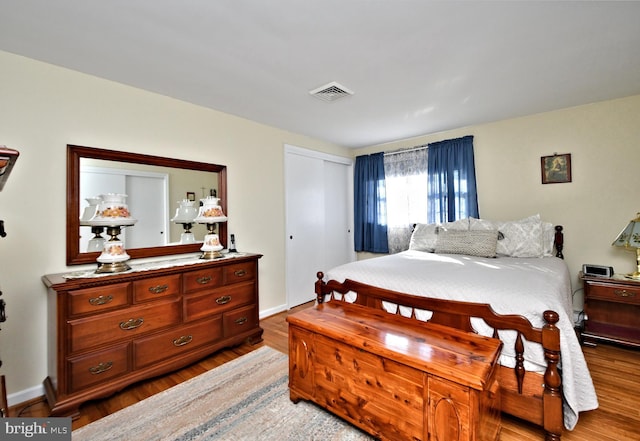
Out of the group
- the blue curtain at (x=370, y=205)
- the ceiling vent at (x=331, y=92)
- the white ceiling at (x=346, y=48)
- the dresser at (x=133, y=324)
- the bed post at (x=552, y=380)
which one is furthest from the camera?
the blue curtain at (x=370, y=205)

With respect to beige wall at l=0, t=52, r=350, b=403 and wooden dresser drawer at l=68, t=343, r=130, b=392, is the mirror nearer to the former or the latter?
beige wall at l=0, t=52, r=350, b=403

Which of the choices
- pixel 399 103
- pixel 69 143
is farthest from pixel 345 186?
pixel 69 143

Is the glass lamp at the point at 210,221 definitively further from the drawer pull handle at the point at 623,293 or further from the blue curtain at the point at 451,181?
the drawer pull handle at the point at 623,293

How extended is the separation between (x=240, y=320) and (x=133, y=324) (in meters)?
Answer: 0.88

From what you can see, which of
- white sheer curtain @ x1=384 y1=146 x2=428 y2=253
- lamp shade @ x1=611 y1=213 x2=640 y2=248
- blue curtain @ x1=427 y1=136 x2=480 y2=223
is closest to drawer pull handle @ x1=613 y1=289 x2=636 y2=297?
lamp shade @ x1=611 y1=213 x2=640 y2=248

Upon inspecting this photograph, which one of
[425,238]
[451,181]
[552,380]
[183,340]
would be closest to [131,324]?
[183,340]

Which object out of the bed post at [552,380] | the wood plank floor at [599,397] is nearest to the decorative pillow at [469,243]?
the wood plank floor at [599,397]

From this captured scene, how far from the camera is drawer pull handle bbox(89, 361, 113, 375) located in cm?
186

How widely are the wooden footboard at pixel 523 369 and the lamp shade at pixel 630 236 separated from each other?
1970 millimetres

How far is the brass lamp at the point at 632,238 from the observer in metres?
2.54

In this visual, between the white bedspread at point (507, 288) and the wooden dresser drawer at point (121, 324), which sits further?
the wooden dresser drawer at point (121, 324)

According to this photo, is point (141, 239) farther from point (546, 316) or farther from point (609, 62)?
point (609, 62)

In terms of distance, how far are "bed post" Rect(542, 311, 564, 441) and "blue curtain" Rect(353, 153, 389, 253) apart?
301 cm

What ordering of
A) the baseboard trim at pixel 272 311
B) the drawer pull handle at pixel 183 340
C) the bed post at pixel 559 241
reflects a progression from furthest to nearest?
the baseboard trim at pixel 272 311, the bed post at pixel 559 241, the drawer pull handle at pixel 183 340
